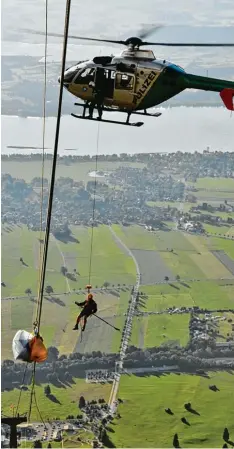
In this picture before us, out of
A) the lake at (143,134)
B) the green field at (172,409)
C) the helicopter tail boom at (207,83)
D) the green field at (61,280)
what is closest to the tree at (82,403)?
the green field at (172,409)

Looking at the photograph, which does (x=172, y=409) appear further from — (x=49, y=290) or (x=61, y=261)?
(x=61, y=261)

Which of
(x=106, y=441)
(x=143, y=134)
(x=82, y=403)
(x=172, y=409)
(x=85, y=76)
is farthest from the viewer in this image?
(x=143, y=134)

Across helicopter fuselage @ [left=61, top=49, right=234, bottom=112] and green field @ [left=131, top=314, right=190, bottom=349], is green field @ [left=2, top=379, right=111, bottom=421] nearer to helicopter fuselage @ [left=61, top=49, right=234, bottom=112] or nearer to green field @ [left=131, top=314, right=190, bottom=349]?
green field @ [left=131, top=314, right=190, bottom=349]

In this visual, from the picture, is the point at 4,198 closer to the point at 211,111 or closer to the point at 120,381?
the point at 211,111

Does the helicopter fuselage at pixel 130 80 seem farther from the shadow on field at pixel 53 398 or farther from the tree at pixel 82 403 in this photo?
the shadow on field at pixel 53 398

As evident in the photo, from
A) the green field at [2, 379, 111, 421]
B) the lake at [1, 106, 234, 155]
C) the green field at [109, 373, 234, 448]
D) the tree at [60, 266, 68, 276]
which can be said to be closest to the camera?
the green field at [109, 373, 234, 448]

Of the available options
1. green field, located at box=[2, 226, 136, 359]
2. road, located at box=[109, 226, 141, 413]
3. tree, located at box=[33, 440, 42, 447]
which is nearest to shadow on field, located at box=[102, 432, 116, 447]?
road, located at box=[109, 226, 141, 413]

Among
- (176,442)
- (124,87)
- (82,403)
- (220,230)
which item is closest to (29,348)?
(124,87)
